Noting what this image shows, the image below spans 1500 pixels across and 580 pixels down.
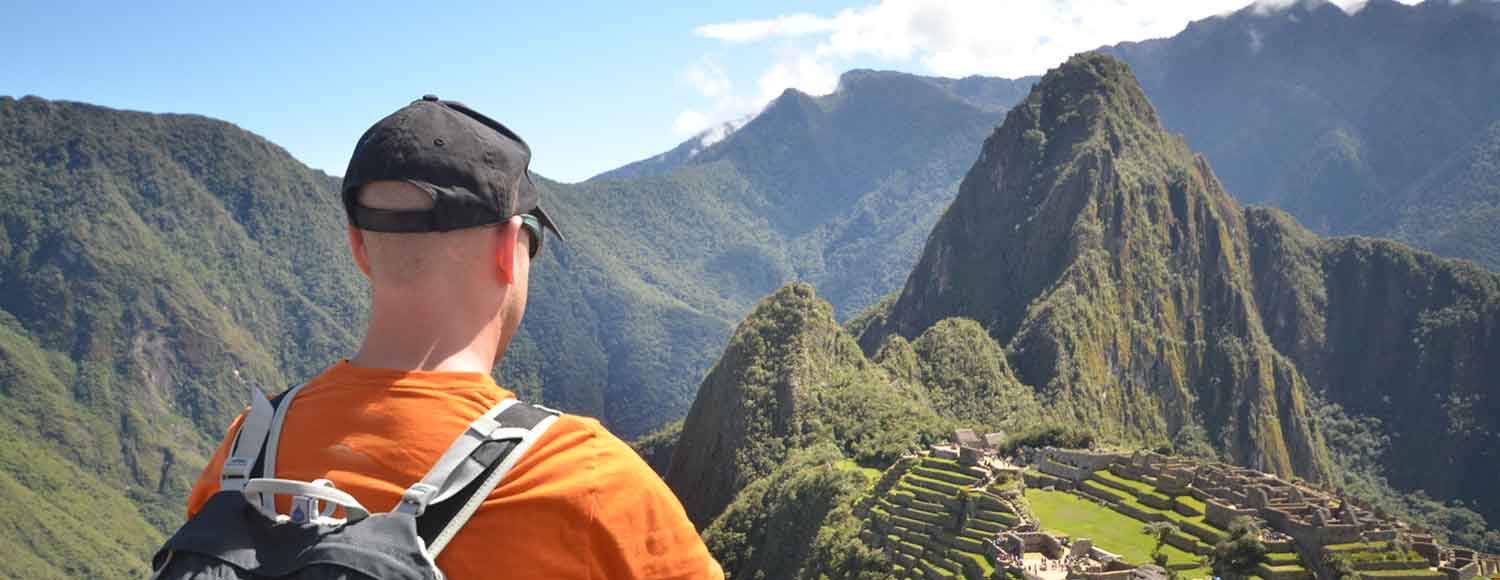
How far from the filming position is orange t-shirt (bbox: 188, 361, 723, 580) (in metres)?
3.09

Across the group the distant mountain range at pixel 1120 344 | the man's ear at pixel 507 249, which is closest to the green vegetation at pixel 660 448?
the distant mountain range at pixel 1120 344

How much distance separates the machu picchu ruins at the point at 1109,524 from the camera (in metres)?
34.9

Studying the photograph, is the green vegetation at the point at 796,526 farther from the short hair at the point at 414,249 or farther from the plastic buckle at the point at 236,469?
the plastic buckle at the point at 236,469

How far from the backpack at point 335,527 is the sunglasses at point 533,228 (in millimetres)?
903

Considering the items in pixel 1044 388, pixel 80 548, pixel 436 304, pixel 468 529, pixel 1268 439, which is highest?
pixel 436 304

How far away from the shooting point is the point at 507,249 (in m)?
3.69

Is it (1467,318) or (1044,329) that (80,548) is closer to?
(1044,329)

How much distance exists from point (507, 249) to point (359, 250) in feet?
2.05

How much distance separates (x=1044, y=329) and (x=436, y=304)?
116m

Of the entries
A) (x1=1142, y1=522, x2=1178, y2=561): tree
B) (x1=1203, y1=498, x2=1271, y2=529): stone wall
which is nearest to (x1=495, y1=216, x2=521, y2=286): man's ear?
(x1=1142, y1=522, x2=1178, y2=561): tree

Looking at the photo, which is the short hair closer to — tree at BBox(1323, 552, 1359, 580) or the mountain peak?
tree at BBox(1323, 552, 1359, 580)

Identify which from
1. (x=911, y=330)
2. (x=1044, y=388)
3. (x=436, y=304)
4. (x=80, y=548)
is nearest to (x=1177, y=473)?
(x=436, y=304)

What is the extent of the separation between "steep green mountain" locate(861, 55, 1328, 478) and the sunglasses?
369ft

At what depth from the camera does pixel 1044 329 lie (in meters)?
115
